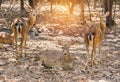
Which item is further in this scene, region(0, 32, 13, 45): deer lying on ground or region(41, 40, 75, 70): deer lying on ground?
region(0, 32, 13, 45): deer lying on ground

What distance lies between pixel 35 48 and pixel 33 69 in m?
2.65

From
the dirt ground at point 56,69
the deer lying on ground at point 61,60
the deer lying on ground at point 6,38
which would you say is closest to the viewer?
the dirt ground at point 56,69

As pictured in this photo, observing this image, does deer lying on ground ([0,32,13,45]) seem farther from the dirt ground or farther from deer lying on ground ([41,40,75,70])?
deer lying on ground ([41,40,75,70])

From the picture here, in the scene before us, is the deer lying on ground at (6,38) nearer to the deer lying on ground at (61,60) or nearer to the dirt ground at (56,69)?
the dirt ground at (56,69)

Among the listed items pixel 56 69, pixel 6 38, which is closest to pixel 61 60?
pixel 56 69

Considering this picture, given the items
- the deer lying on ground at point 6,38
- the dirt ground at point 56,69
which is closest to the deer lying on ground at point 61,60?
the dirt ground at point 56,69

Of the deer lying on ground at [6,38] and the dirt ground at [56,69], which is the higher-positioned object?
the deer lying on ground at [6,38]

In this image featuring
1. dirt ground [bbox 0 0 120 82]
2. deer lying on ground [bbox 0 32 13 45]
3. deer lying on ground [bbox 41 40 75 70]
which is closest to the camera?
dirt ground [bbox 0 0 120 82]

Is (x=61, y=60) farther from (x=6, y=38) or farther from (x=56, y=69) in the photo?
(x=6, y=38)

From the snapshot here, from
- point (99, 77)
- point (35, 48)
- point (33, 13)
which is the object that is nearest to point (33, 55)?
point (35, 48)

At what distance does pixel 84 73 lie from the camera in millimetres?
9141

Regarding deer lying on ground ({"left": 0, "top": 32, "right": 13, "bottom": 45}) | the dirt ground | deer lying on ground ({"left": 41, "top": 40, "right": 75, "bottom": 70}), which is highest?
deer lying on ground ({"left": 0, "top": 32, "right": 13, "bottom": 45})

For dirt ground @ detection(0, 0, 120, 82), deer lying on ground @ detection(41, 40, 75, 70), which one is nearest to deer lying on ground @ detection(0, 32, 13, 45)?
dirt ground @ detection(0, 0, 120, 82)

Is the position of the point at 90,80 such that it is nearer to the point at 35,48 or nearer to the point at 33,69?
the point at 33,69
